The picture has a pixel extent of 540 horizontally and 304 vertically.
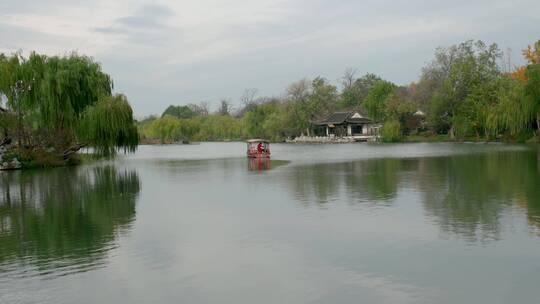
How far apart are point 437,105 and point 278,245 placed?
68.2m

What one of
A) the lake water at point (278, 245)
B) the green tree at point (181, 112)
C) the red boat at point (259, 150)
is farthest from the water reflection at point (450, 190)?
the green tree at point (181, 112)

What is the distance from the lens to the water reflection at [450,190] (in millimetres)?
12938

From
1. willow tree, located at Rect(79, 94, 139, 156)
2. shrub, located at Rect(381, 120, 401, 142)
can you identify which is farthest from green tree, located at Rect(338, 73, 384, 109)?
willow tree, located at Rect(79, 94, 139, 156)

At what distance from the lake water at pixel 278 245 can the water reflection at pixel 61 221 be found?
48mm

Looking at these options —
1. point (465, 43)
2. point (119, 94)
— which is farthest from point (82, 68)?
point (465, 43)

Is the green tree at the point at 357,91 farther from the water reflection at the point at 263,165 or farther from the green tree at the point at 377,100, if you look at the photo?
the water reflection at the point at 263,165

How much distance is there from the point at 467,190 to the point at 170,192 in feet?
37.2

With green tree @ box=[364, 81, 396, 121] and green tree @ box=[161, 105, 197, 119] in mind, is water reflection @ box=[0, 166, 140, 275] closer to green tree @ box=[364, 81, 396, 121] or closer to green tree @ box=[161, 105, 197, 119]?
green tree @ box=[364, 81, 396, 121]

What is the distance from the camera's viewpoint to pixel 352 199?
56.1 ft

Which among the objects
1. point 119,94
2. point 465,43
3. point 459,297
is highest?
point 465,43

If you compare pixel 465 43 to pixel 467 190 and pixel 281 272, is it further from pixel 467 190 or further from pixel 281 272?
pixel 281 272

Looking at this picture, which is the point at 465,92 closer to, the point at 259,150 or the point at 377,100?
the point at 377,100

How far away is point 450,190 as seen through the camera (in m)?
18.6

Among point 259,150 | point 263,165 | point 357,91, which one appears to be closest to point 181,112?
point 357,91
